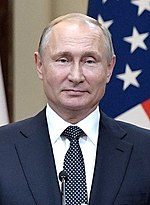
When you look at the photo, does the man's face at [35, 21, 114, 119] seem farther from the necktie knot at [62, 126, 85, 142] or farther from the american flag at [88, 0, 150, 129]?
the american flag at [88, 0, 150, 129]

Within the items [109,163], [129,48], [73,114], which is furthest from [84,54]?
[129,48]

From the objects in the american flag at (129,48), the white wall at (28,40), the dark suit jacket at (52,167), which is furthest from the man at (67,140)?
the white wall at (28,40)

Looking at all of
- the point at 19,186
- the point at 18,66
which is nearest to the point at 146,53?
the point at 18,66

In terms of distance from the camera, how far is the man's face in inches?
58.6

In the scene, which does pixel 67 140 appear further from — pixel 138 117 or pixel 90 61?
pixel 138 117

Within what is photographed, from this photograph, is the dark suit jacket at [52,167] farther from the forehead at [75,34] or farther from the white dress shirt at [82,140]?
the forehead at [75,34]

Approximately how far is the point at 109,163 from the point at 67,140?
0.12 metres

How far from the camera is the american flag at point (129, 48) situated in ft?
8.09

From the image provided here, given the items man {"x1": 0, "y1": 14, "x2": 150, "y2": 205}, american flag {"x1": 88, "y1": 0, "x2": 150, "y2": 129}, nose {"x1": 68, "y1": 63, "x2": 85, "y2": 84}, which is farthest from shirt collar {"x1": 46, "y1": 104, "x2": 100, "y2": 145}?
american flag {"x1": 88, "y1": 0, "x2": 150, "y2": 129}

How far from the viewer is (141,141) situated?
1572 millimetres

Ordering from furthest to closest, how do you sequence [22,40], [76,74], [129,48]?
[22,40]
[129,48]
[76,74]

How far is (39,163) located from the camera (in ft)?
4.94

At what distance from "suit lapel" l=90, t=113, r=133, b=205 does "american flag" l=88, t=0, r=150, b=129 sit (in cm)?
90

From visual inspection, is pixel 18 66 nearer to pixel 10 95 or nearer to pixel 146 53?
pixel 10 95
